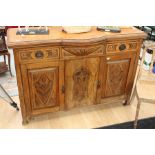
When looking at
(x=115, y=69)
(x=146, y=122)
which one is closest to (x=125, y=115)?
(x=146, y=122)

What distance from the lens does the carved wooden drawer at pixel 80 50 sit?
1.57 meters

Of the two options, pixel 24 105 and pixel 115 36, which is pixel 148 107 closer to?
pixel 115 36

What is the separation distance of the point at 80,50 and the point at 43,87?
47 cm

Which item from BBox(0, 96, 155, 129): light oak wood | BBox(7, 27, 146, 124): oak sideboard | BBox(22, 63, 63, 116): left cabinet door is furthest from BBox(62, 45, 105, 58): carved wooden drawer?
Result: BBox(0, 96, 155, 129): light oak wood

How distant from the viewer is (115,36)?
1.64 metres

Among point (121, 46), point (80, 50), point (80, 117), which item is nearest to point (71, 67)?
point (80, 50)

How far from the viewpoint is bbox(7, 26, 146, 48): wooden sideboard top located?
56.6 inches

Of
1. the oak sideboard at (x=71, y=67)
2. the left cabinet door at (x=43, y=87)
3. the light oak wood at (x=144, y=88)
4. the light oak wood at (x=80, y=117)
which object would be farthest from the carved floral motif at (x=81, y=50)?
the light oak wood at (x=80, y=117)

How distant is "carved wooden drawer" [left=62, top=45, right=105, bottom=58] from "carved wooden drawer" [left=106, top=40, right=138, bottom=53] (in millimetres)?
71

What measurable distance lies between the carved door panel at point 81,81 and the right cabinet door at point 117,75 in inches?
4.3

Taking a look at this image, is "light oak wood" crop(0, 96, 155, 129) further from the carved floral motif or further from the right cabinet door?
the carved floral motif

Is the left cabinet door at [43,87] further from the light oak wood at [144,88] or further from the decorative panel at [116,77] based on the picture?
the light oak wood at [144,88]

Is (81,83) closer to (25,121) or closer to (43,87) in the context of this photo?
(43,87)

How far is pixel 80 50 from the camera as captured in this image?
1590mm
